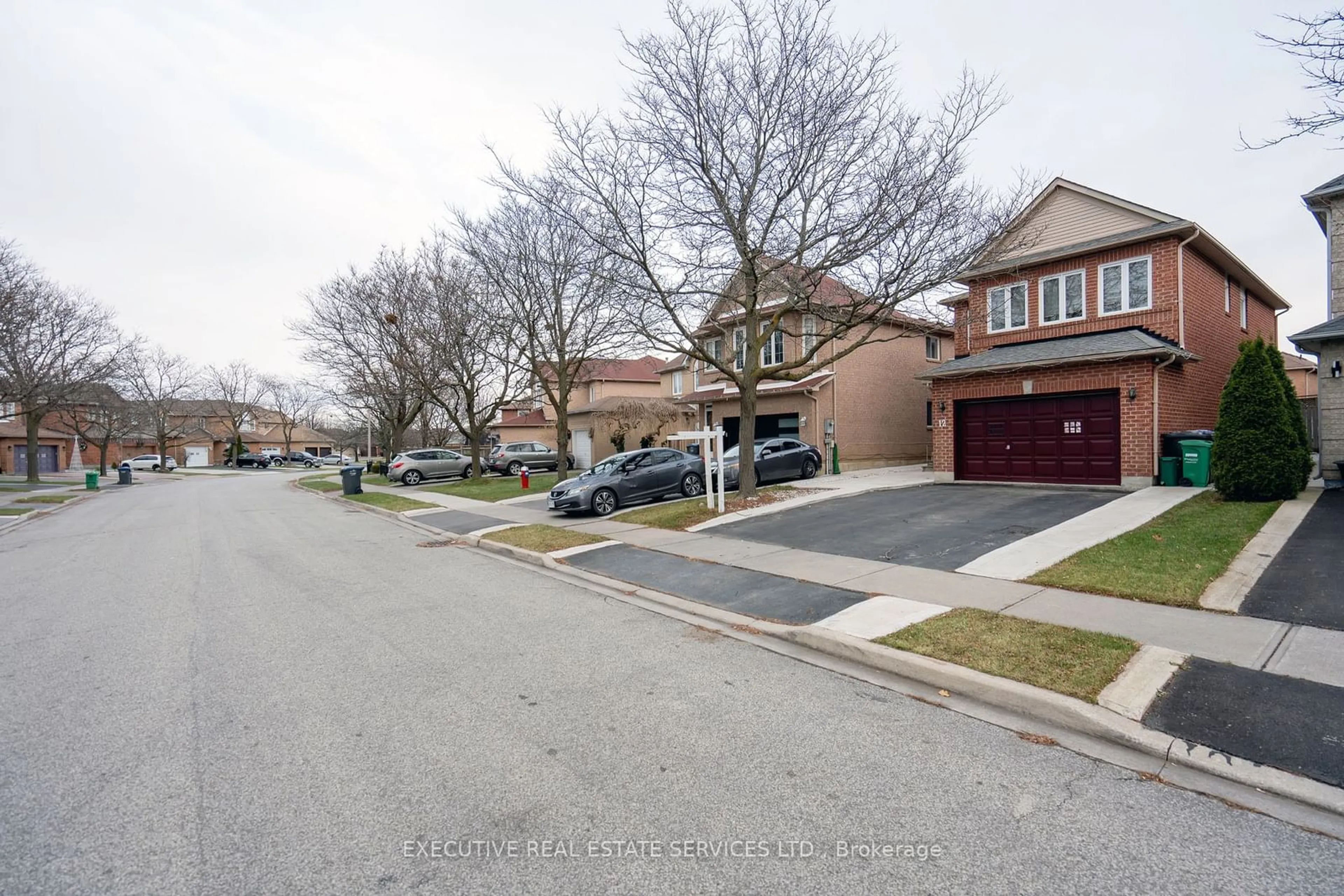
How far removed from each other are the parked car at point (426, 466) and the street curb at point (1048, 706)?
24774 millimetres

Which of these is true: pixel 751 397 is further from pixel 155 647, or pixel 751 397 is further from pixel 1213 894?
pixel 1213 894

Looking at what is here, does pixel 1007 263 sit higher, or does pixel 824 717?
pixel 1007 263

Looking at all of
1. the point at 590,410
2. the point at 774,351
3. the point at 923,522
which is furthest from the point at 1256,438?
the point at 590,410

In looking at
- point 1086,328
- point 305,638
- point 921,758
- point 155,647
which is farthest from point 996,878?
point 1086,328

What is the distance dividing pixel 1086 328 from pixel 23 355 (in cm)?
4011

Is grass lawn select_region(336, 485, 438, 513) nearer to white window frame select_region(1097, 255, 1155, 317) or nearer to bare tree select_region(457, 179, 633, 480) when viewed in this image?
bare tree select_region(457, 179, 633, 480)

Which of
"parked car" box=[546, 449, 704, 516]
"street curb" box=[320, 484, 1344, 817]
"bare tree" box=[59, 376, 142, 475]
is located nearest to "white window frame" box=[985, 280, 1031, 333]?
"parked car" box=[546, 449, 704, 516]

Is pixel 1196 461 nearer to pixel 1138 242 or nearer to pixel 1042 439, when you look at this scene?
pixel 1042 439

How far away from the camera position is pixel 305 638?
240 inches

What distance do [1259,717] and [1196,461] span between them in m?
11.9

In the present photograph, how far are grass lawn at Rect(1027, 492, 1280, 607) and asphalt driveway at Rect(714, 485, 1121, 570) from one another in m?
1.24

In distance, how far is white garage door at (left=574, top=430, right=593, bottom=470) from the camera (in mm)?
35500

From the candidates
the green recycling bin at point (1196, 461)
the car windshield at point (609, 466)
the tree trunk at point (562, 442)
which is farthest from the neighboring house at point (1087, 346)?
the tree trunk at point (562, 442)

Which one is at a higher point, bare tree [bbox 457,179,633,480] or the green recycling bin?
bare tree [bbox 457,179,633,480]
